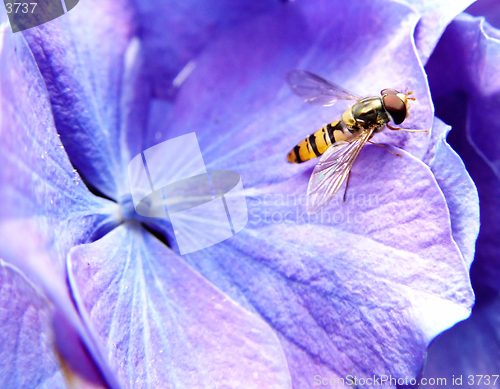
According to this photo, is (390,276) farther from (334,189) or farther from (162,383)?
(162,383)

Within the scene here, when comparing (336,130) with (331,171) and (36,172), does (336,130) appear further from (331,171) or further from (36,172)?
(36,172)

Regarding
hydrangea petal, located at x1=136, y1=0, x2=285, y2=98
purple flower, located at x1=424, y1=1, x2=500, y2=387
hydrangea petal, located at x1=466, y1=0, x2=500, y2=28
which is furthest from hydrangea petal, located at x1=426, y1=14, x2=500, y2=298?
hydrangea petal, located at x1=136, y1=0, x2=285, y2=98

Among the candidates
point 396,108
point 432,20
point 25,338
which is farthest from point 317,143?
point 25,338

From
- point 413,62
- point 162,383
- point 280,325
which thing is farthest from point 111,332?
point 413,62

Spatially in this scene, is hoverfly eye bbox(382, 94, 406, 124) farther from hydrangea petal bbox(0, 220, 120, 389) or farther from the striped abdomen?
hydrangea petal bbox(0, 220, 120, 389)

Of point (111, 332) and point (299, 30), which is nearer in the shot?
point (111, 332)

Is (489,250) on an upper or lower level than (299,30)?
lower

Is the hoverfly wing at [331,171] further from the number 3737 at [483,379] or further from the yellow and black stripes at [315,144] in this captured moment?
the number 3737 at [483,379]
